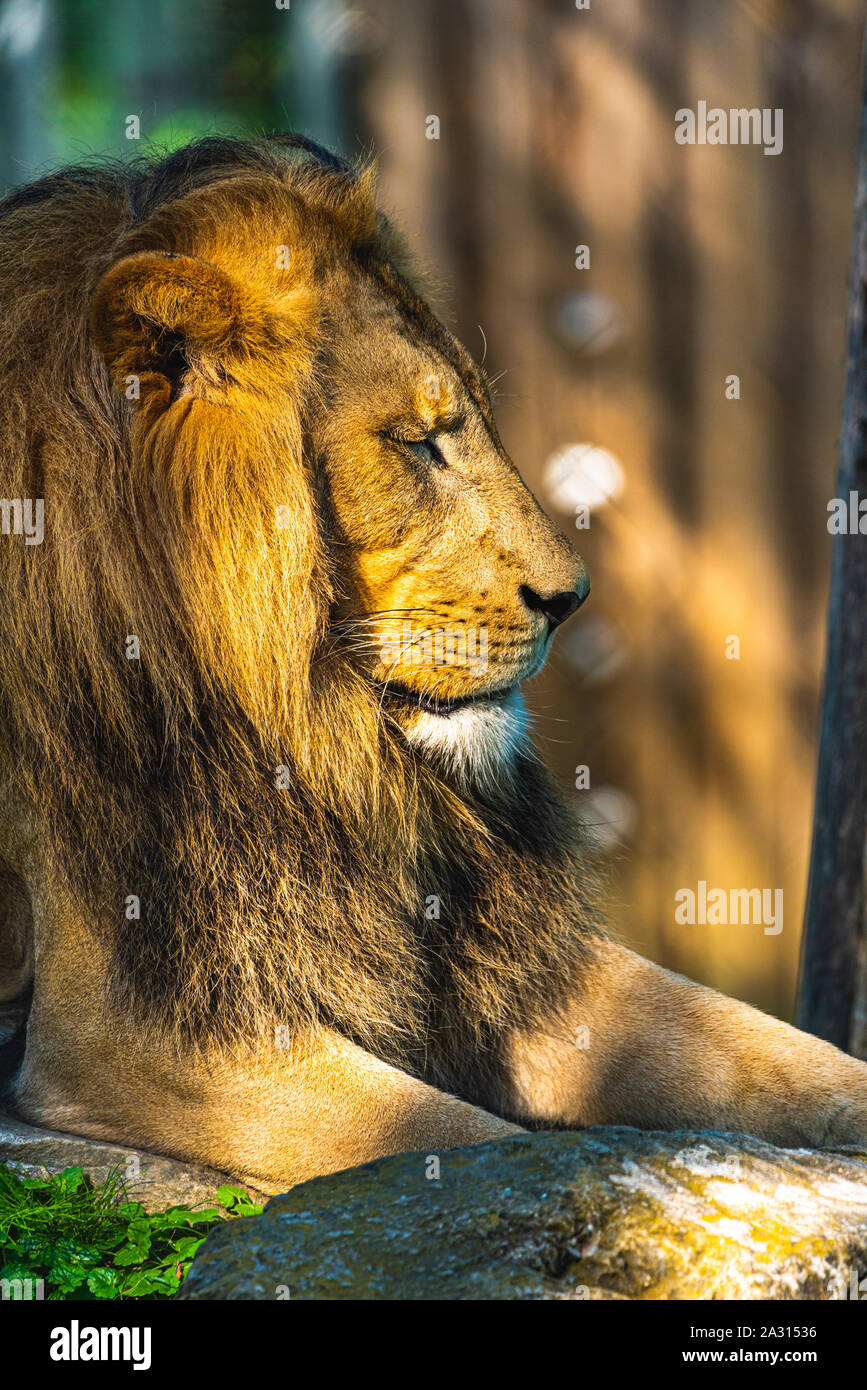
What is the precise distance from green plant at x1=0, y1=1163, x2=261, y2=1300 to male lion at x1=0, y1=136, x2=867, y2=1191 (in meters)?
0.11

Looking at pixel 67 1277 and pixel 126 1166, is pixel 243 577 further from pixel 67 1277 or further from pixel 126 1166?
pixel 67 1277

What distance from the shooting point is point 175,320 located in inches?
87.0

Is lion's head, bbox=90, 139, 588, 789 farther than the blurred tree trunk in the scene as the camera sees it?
No

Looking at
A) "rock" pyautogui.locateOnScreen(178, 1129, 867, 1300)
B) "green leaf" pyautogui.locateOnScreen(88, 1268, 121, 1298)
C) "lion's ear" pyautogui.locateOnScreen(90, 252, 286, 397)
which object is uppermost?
"lion's ear" pyautogui.locateOnScreen(90, 252, 286, 397)

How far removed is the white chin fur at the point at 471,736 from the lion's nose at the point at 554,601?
0.17 m

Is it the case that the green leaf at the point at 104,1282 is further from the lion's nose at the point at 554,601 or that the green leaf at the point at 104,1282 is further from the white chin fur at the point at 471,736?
the lion's nose at the point at 554,601

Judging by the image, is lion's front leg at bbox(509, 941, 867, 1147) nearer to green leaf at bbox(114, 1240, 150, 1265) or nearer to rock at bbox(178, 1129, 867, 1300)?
rock at bbox(178, 1129, 867, 1300)

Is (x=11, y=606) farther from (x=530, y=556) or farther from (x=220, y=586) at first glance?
(x=530, y=556)

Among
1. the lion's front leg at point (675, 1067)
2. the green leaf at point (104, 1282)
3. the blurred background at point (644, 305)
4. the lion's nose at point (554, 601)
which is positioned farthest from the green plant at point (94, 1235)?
the blurred background at point (644, 305)

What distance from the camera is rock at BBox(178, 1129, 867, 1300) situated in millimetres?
1721

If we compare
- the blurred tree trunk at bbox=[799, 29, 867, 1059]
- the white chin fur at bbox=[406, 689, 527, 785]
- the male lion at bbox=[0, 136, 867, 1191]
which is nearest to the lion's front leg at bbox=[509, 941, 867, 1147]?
the male lion at bbox=[0, 136, 867, 1191]

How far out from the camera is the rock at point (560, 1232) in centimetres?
172

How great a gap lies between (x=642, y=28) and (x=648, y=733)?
230cm

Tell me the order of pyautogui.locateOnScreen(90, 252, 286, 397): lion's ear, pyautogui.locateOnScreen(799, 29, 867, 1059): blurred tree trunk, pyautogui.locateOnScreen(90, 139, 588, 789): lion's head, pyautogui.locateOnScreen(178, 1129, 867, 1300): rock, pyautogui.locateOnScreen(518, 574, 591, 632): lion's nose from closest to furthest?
1. pyautogui.locateOnScreen(178, 1129, 867, 1300): rock
2. pyautogui.locateOnScreen(90, 252, 286, 397): lion's ear
3. pyautogui.locateOnScreen(90, 139, 588, 789): lion's head
4. pyautogui.locateOnScreen(518, 574, 591, 632): lion's nose
5. pyautogui.locateOnScreen(799, 29, 867, 1059): blurred tree trunk
